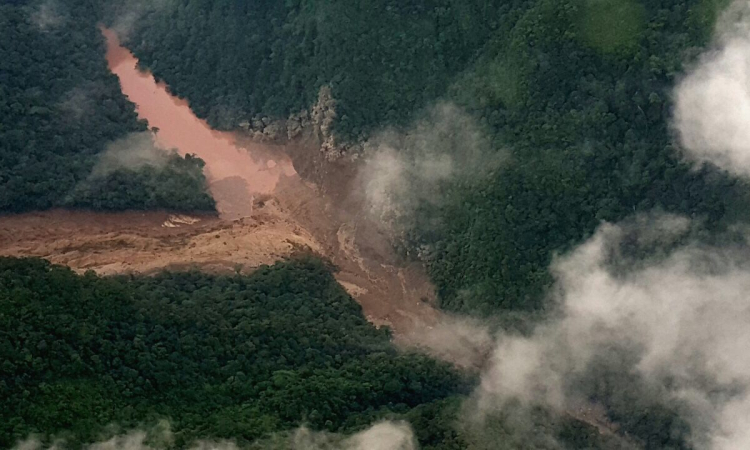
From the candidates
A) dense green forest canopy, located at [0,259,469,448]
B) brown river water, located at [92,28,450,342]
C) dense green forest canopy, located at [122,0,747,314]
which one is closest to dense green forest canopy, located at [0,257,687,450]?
dense green forest canopy, located at [0,259,469,448]

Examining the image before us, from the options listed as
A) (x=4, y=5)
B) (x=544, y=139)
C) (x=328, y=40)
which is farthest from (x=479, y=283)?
(x=4, y=5)

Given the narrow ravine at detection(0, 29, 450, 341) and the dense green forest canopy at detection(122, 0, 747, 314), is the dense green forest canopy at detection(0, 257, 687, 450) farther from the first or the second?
the dense green forest canopy at detection(122, 0, 747, 314)

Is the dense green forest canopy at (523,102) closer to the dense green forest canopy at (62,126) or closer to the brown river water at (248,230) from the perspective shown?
the brown river water at (248,230)

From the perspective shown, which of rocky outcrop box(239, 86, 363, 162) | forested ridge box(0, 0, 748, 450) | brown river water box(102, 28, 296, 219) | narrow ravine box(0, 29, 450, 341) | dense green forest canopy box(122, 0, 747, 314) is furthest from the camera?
brown river water box(102, 28, 296, 219)

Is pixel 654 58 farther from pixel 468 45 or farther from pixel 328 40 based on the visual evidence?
pixel 328 40

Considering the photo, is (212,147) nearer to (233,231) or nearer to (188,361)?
(233,231)

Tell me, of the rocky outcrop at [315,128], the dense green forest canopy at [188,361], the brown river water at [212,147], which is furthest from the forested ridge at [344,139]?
the brown river water at [212,147]
